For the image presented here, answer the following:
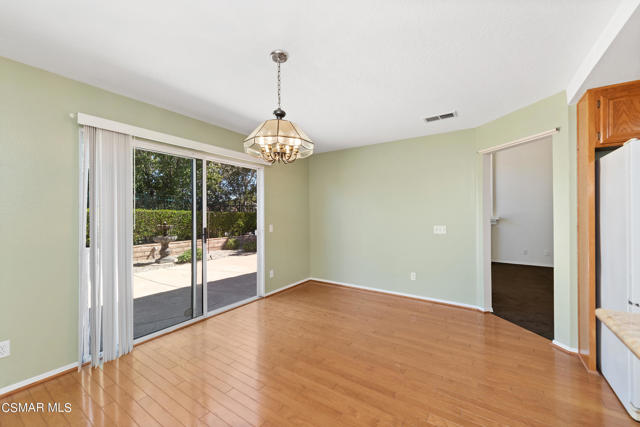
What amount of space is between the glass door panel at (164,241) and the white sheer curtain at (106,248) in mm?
212

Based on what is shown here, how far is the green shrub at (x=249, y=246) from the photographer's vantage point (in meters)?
3.95

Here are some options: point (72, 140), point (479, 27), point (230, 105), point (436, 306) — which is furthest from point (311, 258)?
point (479, 27)

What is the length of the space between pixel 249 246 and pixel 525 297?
445 cm

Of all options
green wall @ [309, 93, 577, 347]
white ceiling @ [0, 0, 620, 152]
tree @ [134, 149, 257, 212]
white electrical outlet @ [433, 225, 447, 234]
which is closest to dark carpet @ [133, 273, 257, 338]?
tree @ [134, 149, 257, 212]

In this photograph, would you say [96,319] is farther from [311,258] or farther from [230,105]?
[311,258]

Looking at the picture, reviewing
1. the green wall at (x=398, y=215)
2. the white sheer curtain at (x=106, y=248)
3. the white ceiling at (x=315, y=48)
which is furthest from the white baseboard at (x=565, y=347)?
the white sheer curtain at (x=106, y=248)

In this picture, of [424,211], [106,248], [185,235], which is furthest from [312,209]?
[106,248]

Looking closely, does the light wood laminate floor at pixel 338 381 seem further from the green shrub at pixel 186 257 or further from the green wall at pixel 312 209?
the green shrub at pixel 186 257

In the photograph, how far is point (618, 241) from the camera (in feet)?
6.08

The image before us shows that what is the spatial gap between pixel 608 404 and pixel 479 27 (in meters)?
2.72

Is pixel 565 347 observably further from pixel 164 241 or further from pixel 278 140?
pixel 164 241

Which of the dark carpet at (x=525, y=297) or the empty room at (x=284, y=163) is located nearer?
the empty room at (x=284, y=163)

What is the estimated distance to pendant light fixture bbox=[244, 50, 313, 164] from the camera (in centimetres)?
180

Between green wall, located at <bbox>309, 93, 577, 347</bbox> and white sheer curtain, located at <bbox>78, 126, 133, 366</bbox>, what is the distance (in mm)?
3144
